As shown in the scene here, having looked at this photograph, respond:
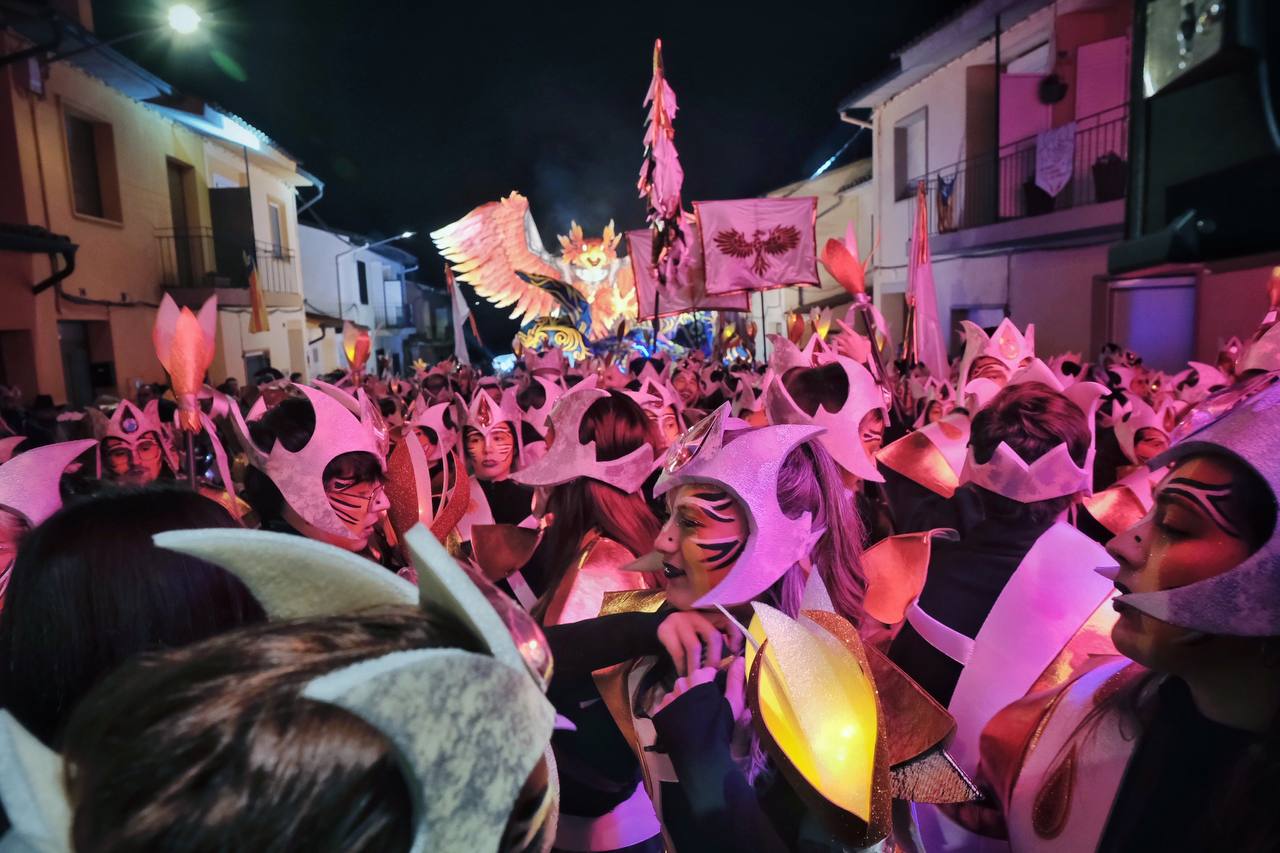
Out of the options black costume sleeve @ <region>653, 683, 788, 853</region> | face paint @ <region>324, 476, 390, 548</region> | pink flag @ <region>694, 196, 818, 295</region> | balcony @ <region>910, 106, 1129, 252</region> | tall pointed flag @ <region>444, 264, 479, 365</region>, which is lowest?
black costume sleeve @ <region>653, 683, 788, 853</region>

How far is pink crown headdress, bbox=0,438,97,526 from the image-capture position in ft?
7.52

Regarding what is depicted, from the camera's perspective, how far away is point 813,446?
1.99 meters

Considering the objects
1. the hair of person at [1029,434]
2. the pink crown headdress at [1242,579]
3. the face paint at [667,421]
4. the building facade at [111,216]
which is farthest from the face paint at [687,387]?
the building facade at [111,216]

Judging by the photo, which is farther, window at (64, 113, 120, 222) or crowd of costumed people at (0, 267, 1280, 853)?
window at (64, 113, 120, 222)

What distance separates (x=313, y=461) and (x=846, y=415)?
2.26m

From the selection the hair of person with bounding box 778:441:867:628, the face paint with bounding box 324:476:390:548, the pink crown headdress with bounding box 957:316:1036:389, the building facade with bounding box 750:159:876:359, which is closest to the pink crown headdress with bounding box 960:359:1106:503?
the hair of person with bounding box 778:441:867:628

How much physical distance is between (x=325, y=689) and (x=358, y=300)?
3639 centimetres

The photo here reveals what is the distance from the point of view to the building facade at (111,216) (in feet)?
37.4

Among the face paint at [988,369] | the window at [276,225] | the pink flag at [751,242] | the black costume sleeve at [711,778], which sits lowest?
the black costume sleeve at [711,778]

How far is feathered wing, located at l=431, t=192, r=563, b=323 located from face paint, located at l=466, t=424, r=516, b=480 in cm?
1888

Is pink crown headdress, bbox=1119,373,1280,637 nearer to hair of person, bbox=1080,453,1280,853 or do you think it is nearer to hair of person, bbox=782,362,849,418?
hair of person, bbox=1080,453,1280,853

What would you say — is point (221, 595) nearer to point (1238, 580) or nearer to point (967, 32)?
point (1238, 580)

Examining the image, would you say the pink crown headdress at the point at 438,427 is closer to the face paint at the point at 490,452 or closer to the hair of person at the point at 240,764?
the face paint at the point at 490,452

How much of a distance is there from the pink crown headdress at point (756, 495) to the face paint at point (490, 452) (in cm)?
317
